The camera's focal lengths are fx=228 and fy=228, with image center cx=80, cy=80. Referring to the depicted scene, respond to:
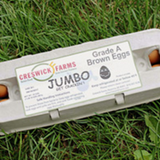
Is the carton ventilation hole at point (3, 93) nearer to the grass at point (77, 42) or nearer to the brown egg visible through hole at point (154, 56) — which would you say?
the grass at point (77, 42)

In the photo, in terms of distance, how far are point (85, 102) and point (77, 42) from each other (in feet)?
1.19

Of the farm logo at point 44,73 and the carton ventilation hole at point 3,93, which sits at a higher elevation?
the farm logo at point 44,73

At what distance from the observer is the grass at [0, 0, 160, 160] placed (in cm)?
111

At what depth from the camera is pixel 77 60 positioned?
41.0 inches

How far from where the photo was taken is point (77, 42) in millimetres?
1216

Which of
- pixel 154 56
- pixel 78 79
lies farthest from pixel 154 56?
pixel 78 79

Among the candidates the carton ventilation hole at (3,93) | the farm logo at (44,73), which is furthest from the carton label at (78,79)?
the carton ventilation hole at (3,93)

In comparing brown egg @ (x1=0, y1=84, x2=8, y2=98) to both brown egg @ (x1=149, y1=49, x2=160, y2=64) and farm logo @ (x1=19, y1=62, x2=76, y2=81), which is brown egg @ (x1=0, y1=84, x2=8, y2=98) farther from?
brown egg @ (x1=149, y1=49, x2=160, y2=64)

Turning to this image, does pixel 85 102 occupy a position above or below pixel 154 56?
below

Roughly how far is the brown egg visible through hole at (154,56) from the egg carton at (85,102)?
0.01 m

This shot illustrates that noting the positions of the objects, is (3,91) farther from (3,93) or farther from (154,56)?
(154,56)

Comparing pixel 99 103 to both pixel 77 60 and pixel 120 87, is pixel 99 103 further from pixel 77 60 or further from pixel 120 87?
pixel 77 60

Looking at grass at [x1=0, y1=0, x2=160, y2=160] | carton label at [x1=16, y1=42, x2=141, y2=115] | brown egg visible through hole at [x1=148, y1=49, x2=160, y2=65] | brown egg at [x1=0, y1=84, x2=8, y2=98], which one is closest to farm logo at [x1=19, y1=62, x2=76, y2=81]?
carton label at [x1=16, y1=42, x2=141, y2=115]

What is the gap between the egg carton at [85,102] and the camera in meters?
1.02
